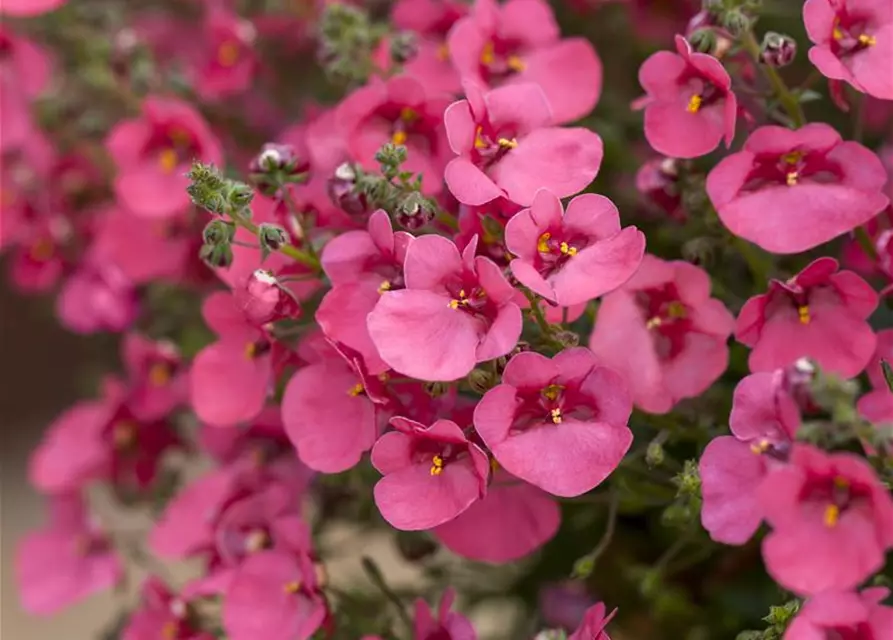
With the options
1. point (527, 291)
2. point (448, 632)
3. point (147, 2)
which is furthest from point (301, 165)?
point (147, 2)

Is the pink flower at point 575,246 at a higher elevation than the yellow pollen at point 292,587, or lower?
higher

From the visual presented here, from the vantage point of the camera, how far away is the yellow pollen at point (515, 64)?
0.66 metres

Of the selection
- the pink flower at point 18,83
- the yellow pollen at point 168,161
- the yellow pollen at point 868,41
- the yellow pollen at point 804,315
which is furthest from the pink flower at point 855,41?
the pink flower at point 18,83

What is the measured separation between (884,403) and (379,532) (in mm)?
465

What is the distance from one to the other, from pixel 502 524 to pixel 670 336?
144 mm

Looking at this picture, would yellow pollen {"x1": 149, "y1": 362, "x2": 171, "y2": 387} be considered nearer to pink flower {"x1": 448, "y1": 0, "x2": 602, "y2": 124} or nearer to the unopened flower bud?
pink flower {"x1": 448, "y1": 0, "x2": 602, "y2": 124}

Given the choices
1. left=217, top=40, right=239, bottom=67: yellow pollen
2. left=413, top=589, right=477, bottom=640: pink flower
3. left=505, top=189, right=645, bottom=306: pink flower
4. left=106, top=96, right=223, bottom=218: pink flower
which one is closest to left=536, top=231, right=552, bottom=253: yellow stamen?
left=505, top=189, right=645, bottom=306: pink flower

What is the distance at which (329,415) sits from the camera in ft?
1.81

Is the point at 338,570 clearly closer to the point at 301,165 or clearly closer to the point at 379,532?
the point at 379,532

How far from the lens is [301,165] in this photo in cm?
59

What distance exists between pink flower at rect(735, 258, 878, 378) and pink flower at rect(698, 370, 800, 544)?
→ 0.18 ft

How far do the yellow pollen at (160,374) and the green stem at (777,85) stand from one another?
497 mm

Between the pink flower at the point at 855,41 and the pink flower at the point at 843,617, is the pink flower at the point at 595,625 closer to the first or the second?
the pink flower at the point at 843,617

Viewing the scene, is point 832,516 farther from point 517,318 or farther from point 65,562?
point 65,562
